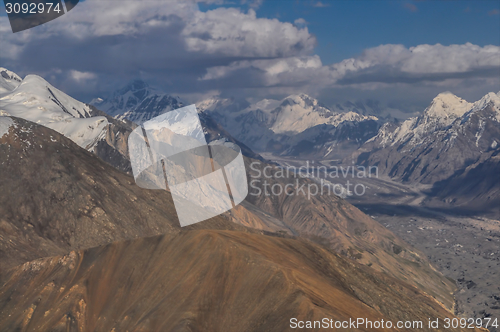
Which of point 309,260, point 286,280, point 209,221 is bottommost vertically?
point 209,221

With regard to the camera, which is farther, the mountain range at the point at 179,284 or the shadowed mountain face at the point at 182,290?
the mountain range at the point at 179,284

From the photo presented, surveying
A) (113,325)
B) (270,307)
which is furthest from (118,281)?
(270,307)

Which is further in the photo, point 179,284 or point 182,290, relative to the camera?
point 179,284

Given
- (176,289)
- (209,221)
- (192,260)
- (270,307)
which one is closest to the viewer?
(270,307)

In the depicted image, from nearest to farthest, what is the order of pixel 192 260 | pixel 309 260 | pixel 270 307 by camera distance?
pixel 270 307 → pixel 192 260 → pixel 309 260

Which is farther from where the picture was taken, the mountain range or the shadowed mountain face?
the mountain range

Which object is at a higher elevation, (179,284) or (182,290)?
(179,284)

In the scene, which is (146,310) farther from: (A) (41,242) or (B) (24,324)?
(A) (41,242)

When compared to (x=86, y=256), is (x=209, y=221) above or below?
below
